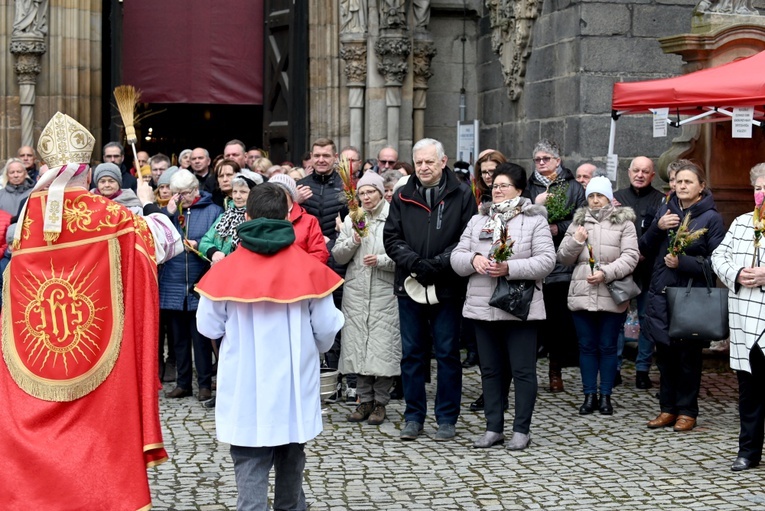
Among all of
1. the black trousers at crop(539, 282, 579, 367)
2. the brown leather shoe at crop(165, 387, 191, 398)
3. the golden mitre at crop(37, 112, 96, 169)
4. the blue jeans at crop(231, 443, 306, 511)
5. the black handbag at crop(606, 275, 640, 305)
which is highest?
the golden mitre at crop(37, 112, 96, 169)

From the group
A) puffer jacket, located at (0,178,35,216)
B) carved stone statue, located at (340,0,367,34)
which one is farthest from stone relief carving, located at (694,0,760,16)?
puffer jacket, located at (0,178,35,216)

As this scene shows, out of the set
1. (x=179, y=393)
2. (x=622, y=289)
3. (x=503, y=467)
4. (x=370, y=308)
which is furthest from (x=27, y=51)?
(x=503, y=467)

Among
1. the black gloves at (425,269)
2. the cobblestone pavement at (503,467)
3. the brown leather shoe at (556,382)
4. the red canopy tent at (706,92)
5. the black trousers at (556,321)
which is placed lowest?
the cobblestone pavement at (503,467)

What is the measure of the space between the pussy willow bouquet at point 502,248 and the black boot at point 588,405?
73.3 inches

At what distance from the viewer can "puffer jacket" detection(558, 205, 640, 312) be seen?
931 centimetres

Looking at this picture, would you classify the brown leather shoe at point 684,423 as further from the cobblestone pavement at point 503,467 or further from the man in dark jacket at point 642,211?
the man in dark jacket at point 642,211

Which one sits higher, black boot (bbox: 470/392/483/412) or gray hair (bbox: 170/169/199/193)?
gray hair (bbox: 170/169/199/193)

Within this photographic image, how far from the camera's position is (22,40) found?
1543 cm

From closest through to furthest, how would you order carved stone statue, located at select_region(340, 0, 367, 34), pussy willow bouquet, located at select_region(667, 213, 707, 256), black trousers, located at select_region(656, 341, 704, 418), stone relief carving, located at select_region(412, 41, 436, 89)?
pussy willow bouquet, located at select_region(667, 213, 707, 256) → black trousers, located at select_region(656, 341, 704, 418) → carved stone statue, located at select_region(340, 0, 367, 34) → stone relief carving, located at select_region(412, 41, 436, 89)

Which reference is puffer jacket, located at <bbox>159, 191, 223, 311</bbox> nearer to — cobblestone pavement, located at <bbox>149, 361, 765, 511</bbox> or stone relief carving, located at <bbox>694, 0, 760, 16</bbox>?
cobblestone pavement, located at <bbox>149, 361, 765, 511</bbox>

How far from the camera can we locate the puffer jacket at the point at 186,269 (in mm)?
10086

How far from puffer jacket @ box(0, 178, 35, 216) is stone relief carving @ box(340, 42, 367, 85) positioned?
5.07m

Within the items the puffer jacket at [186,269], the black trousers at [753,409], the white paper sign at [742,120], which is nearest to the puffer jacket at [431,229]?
the black trousers at [753,409]

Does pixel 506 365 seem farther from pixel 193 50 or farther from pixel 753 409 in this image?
pixel 193 50
